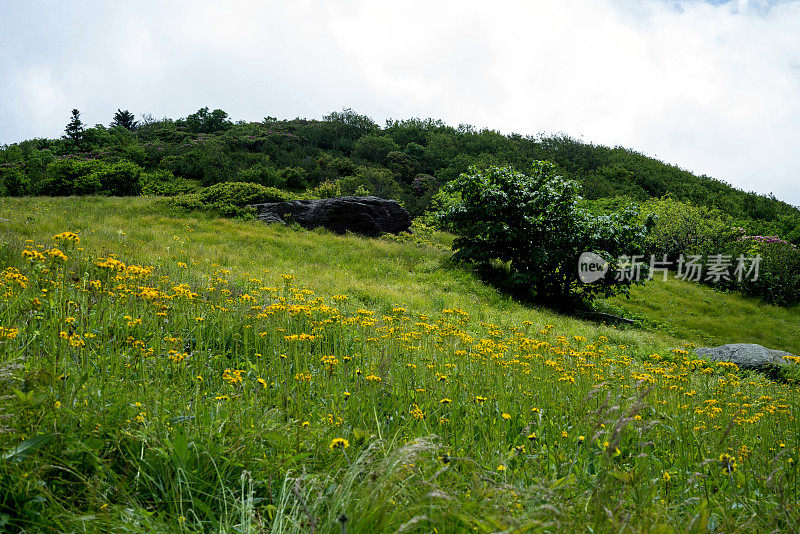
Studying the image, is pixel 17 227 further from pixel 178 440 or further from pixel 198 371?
pixel 178 440

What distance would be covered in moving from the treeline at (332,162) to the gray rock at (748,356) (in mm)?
20587

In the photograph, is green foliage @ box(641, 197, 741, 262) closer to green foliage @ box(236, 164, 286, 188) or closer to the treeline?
the treeline

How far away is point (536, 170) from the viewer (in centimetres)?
1556

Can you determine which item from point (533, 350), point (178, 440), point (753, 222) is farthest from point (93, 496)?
point (753, 222)

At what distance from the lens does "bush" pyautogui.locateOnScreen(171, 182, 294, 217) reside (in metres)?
18.3

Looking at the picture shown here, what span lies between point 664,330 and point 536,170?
A: 7109 millimetres

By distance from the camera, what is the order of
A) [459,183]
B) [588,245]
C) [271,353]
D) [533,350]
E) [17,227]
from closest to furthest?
[271,353], [533,350], [17,227], [588,245], [459,183]

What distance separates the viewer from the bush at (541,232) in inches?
568

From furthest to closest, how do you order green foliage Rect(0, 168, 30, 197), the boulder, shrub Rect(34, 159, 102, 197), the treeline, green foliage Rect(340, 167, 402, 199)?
green foliage Rect(340, 167, 402, 199)
the treeline
green foliage Rect(0, 168, 30, 197)
shrub Rect(34, 159, 102, 197)
the boulder

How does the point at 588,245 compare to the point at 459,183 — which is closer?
the point at 588,245

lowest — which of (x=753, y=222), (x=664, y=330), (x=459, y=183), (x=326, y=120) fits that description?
(x=664, y=330)

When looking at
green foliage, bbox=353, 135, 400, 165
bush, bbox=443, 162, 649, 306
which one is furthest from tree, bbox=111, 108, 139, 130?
bush, bbox=443, 162, 649, 306

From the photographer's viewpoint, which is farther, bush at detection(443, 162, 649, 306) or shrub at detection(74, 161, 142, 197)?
shrub at detection(74, 161, 142, 197)

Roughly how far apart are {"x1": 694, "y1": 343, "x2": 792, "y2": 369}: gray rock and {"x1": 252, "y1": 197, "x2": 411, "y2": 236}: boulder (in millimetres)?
13664
